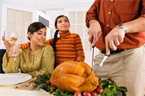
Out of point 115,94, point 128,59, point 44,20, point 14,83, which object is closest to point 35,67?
point 14,83

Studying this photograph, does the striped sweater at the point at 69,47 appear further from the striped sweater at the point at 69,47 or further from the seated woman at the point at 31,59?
the seated woman at the point at 31,59

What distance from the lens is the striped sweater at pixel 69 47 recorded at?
6.74 feet

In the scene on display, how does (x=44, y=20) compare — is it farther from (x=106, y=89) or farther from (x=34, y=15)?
(x=106, y=89)

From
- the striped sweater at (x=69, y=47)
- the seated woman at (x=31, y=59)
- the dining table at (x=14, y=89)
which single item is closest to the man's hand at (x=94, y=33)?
the dining table at (x=14, y=89)

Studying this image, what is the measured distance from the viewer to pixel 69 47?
2.14 m

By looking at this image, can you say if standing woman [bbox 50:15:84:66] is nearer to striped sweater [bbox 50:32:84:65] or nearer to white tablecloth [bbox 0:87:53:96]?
striped sweater [bbox 50:32:84:65]

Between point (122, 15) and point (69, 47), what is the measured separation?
1163 mm

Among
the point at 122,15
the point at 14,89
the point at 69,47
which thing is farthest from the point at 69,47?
the point at 14,89

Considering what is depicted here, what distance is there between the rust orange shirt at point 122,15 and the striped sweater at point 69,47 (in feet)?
3.23

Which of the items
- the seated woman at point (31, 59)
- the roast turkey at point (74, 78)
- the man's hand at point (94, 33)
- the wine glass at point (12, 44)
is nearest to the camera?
the roast turkey at point (74, 78)

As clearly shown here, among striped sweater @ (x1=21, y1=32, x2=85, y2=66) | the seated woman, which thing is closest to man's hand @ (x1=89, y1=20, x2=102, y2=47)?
the seated woman

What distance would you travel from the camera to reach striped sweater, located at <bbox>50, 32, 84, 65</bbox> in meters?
2.06

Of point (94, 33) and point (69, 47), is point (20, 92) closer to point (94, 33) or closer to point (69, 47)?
point (94, 33)

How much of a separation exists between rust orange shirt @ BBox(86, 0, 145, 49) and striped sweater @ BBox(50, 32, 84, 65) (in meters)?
0.98
